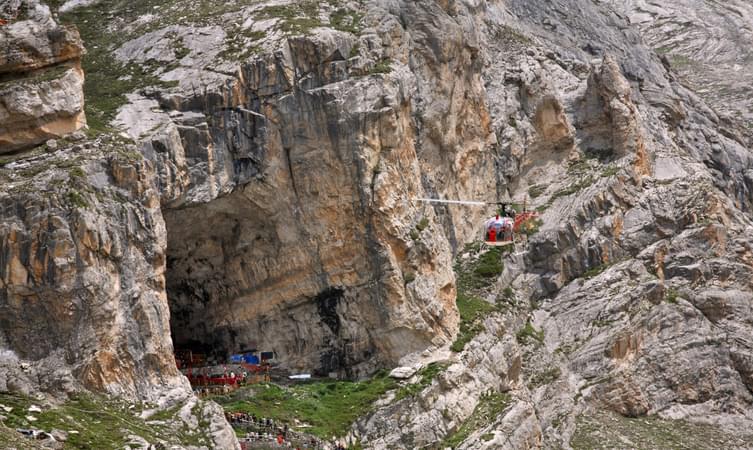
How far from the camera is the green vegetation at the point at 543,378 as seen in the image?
67.8 metres

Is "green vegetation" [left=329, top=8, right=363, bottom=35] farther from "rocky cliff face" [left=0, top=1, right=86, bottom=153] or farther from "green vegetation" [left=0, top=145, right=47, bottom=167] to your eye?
"green vegetation" [left=0, top=145, right=47, bottom=167]

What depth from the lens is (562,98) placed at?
80188mm

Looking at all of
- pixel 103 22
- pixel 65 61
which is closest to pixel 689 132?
pixel 103 22

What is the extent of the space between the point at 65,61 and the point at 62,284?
408 inches

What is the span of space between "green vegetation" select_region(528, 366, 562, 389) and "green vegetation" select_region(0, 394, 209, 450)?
2048 cm

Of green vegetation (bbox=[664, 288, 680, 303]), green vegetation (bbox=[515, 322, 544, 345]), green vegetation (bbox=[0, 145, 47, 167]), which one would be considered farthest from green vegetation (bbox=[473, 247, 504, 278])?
green vegetation (bbox=[0, 145, 47, 167])

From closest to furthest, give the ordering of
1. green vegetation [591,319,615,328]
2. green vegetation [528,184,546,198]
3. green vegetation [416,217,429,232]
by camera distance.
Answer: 1. green vegetation [416,217,429,232]
2. green vegetation [591,319,615,328]
3. green vegetation [528,184,546,198]

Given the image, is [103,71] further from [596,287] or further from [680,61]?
[680,61]

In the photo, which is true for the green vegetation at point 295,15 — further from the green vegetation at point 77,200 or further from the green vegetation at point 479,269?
the green vegetation at point 77,200

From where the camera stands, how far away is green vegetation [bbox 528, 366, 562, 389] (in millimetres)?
67750

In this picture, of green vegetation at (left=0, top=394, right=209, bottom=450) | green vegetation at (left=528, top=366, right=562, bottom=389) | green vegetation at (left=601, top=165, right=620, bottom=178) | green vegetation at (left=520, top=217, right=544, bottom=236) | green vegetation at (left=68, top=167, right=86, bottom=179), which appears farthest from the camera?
green vegetation at (left=601, top=165, right=620, bottom=178)

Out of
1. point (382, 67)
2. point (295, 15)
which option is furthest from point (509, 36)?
point (295, 15)

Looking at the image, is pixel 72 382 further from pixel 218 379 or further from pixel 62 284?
pixel 218 379

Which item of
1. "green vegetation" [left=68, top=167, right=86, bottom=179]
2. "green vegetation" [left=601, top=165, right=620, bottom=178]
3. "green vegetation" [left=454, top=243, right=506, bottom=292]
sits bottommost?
"green vegetation" [left=454, top=243, right=506, bottom=292]
